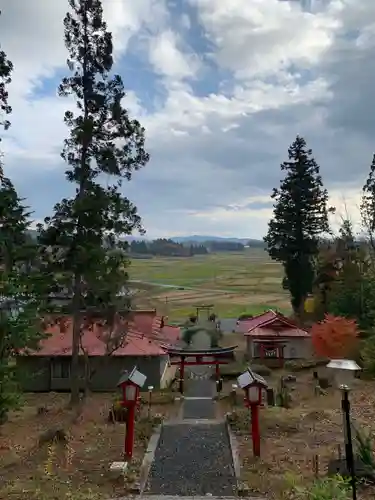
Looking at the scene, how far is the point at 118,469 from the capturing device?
10.8m

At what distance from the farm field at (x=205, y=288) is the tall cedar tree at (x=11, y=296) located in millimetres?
18239

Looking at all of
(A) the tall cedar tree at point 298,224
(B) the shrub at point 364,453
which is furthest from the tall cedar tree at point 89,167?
(A) the tall cedar tree at point 298,224

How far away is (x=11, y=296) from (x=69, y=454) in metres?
4.77

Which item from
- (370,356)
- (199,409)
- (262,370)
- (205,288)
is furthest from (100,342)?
(205,288)

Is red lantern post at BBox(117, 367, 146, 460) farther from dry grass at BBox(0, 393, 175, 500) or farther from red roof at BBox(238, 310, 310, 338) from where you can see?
red roof at BBox(238, 310, 310, 338)

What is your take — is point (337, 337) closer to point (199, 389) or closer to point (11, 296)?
point (199, 389)

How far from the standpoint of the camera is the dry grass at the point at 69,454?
9914mm

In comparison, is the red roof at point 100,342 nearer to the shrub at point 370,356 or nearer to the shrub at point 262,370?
the shrub at point 262,370

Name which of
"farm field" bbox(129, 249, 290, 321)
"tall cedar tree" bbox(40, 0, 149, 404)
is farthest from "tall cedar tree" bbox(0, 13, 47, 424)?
"farm field" bbox(129, 249, 290, 321)

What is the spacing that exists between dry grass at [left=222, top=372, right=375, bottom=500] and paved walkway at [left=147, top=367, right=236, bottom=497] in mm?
466

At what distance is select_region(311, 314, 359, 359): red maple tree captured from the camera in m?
26.3

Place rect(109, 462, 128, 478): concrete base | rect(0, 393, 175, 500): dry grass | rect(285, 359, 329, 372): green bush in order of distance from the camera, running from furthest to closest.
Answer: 1. rect(285, 359, 329, 372): green bush
2. rect(109, 462, 128, 478): concrete base
3. rect(0, 393, 175, 500): dry grass

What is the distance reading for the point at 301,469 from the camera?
11.2 m

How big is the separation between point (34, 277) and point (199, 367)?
1559 cm
